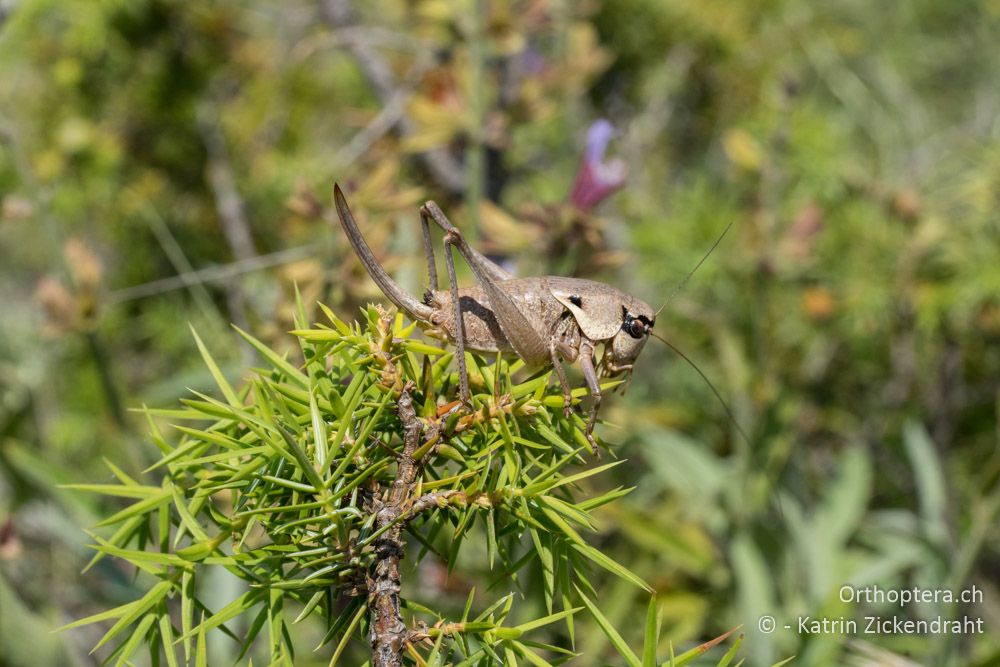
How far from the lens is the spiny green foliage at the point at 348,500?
1.65 ft

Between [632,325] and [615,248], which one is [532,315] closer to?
[632,325]

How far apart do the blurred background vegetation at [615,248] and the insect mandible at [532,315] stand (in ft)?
1.01

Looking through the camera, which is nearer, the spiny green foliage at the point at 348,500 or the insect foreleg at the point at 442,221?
the spiny green foliage at the point at 348,500

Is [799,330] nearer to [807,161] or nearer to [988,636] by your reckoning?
[807,161]

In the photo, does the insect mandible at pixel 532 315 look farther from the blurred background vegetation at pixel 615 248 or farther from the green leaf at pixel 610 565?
the blurred background vegetation at pixel 615 248

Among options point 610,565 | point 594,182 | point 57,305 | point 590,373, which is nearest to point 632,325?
point 590,373

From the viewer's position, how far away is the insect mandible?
77cm

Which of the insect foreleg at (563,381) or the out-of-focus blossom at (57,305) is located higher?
the insect foreleg at (563,381)

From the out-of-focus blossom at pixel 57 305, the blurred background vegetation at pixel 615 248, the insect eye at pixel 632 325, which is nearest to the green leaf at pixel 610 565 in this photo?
the insect eye at pixel 632 325

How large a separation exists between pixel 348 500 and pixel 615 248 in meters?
1.53

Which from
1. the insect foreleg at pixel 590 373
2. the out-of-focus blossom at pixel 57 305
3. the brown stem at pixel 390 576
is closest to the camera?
the brown stem at pixel 390 576

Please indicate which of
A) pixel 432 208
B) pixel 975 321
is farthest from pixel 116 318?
pixel 975 321

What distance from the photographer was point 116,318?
190cm

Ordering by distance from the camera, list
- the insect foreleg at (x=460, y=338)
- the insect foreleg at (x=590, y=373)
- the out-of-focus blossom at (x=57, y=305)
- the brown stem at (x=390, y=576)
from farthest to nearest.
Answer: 1. the out-of-focus blossom at (x=57, y=305)
2. the insect foreleg at (x=590, y=373)
3. the insect foreleg at (x=460, y=338)
4. the brown stem at (x=390, y=576)
